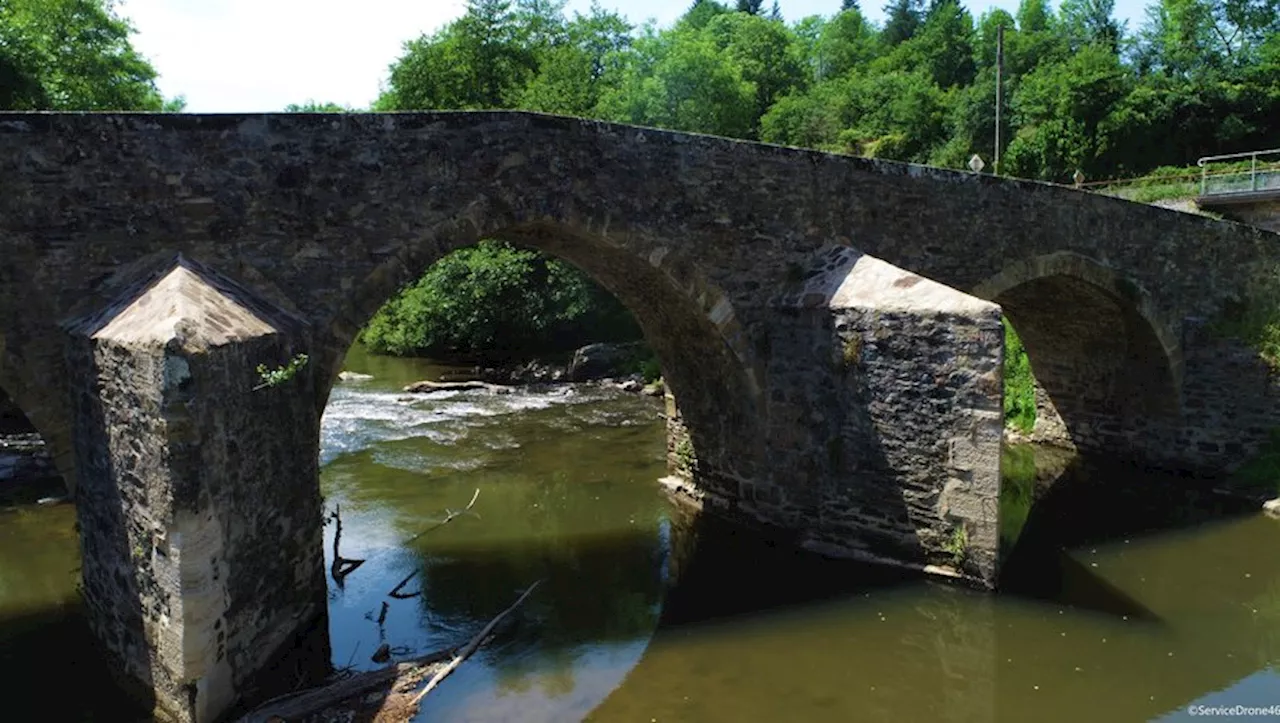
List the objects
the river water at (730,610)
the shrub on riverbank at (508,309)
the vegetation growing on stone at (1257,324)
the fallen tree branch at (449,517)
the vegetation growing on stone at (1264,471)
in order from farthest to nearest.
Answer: the shrub on riverbank at (508,309) → the vegetation growing on stone at (1257,324) → the vegetation growing on stone at (1264,471) → the fallen tree branch at (449,517) → the river water at (730,610)

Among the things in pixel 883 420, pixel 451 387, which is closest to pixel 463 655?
pixel 883 420

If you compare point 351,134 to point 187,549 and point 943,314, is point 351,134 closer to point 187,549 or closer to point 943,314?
point 187,549

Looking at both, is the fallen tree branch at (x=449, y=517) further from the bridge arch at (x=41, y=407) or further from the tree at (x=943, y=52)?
the tree at (x=943, y=52)

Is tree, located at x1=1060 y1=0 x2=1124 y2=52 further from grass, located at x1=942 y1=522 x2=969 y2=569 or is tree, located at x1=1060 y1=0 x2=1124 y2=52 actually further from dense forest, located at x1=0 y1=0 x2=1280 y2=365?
grass, located at x1=942 y1=522 x2=969 y2=569

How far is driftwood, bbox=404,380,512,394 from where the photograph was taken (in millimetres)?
19781

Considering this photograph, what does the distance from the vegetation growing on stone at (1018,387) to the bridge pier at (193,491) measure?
13102mm

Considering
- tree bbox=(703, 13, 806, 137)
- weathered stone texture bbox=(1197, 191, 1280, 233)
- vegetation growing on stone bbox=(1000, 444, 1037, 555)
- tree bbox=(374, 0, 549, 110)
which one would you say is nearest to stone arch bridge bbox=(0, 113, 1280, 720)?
vegetation growing on stone bbox=(1000, 444, 1037, 555)

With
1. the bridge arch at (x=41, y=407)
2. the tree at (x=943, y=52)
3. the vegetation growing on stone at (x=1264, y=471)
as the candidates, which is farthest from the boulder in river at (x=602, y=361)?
the tree at (x=943, y=52)

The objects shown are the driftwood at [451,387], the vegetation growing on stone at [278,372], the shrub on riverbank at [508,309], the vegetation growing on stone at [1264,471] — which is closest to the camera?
the vegetation growing on stone at [278,372]

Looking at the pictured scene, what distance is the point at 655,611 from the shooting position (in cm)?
832

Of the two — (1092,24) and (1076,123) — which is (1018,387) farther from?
(1092,24)

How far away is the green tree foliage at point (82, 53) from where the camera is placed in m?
21.9

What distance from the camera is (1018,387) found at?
16.0 meters

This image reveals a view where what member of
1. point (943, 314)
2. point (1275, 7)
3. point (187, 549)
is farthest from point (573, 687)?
point (1275, 7)
